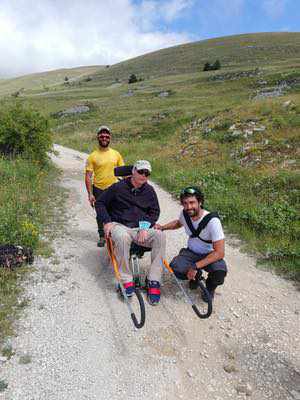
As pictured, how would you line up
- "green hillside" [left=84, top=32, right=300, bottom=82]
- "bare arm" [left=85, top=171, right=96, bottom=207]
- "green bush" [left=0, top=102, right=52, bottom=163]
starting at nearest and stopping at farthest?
"bare arm" [left=85, top=171, right=96, bottom=207] → "green bush" [left=0, top=102, right=52, bottom=163] → "green hillside" [left=84, top=32, right=300, bottom=82]

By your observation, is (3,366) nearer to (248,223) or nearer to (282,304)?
(282,304)

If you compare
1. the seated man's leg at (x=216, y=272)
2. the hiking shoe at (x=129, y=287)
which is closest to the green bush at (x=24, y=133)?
the hiking shoe at (x=129, y=287)

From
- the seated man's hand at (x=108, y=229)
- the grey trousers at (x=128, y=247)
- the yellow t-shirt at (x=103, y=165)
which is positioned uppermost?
the yellow t-shirt at (x=103, y=165)

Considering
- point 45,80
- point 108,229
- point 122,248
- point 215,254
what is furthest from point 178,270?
point 45,80

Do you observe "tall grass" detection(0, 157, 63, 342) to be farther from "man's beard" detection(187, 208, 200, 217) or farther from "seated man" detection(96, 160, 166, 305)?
"man's beard" detection(187, 208, 200, 217)

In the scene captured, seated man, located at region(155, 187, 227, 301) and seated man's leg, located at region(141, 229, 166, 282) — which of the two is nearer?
seated man, located at region(155, 187, 227, 301)

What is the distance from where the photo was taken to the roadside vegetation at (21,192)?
203 inches

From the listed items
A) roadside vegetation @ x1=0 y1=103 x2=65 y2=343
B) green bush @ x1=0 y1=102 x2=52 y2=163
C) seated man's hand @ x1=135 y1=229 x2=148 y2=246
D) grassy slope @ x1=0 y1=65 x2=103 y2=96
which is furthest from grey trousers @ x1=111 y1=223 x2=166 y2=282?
grassy slope @ x1=0 y1=65 x2=103 y2=96

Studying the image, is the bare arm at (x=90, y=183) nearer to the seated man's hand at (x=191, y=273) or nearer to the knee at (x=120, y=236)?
the knee at (x=120, y=236)

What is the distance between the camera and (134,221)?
5648 mm

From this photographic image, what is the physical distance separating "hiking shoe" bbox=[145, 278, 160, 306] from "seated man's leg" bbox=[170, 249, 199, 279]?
0.41m

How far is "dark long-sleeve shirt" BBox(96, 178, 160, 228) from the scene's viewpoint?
5.64 m

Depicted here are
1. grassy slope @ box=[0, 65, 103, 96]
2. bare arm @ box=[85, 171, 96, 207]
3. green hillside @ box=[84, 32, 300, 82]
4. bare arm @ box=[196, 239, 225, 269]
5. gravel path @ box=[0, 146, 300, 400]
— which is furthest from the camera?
grassy slope @ box=[0, 65, 103, 96]

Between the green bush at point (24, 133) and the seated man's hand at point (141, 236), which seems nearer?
the seated man's hand at point (141, 236)
